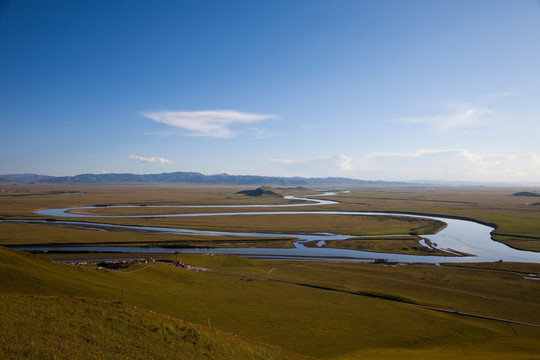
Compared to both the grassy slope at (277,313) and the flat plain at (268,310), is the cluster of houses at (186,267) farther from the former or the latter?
the grassy slope at (277,313)

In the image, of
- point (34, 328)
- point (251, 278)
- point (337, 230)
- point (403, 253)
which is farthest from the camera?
point (337, 230)

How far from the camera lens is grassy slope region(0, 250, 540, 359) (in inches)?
1153

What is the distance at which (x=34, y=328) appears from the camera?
65.1ft

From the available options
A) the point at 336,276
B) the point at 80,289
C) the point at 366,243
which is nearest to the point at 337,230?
the point at 366,243

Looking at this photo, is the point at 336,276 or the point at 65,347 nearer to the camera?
the point at 65,347

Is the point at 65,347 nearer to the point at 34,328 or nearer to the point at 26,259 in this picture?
the point at 34,328

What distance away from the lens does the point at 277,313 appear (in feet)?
130

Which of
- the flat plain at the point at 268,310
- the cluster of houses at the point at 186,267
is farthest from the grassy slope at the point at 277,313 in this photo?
the cluster of houses at the point at 186,267

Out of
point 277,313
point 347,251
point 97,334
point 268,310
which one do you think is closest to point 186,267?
point 268,310

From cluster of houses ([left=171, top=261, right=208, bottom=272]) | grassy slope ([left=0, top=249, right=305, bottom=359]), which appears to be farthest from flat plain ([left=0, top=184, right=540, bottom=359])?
cluster of houses ([left=171, top=261, right=208, bottom=272])

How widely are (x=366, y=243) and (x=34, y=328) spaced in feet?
269

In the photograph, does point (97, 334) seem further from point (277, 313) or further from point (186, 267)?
point (186, 267)

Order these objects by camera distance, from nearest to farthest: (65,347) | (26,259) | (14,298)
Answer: (65,347) < (14,298) < (26,259)

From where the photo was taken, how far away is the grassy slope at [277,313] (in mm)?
29294
